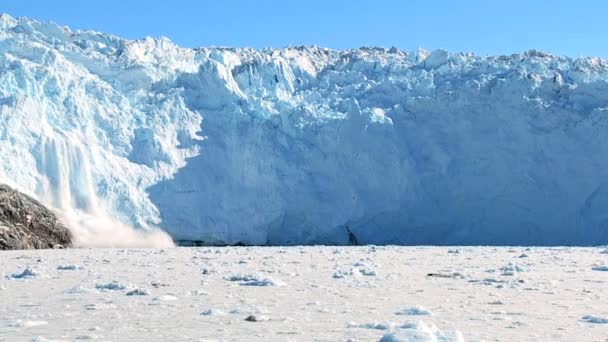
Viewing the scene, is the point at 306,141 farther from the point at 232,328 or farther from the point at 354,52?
the point at 232,328

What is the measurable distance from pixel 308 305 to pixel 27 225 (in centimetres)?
1504

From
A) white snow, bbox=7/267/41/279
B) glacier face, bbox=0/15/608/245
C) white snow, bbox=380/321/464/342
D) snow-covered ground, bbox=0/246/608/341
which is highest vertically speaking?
glacier face, bbox=0/15/608/245

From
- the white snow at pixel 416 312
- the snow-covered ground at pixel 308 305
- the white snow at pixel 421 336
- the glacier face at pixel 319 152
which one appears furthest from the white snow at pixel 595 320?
the glacier face at pixel 319 152

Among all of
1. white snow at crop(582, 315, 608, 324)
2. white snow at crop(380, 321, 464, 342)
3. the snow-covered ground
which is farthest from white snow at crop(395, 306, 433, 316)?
white snow at crop(380, 321, 464, 342)

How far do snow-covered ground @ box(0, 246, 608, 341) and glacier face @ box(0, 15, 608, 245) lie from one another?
14.2m

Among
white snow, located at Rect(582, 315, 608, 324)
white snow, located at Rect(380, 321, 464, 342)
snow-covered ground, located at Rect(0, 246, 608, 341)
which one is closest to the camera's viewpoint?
white snow, located at Rect(380, 321, 464, 342)

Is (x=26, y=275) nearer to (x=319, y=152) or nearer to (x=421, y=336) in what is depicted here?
(x=421, y=336)

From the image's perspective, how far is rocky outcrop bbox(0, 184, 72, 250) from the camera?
18.2 meters

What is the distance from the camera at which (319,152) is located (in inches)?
1005

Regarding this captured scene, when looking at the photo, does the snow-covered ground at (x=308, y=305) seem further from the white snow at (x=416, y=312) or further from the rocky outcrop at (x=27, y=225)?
the rocky outcrop at (x=27, y=225)

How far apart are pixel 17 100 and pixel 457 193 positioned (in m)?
14.5

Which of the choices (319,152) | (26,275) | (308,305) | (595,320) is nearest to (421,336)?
(595,320)

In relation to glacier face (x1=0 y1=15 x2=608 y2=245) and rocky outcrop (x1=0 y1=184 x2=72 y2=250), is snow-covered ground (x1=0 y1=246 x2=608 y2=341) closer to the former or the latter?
rocky outcrop (x1=0 y1=184 x2=72 y2=250)

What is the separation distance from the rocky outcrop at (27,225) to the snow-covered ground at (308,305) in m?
8.95
